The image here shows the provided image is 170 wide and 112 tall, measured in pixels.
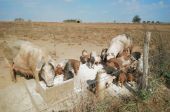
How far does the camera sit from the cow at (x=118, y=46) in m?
9.43

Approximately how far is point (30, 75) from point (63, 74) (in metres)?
1.46

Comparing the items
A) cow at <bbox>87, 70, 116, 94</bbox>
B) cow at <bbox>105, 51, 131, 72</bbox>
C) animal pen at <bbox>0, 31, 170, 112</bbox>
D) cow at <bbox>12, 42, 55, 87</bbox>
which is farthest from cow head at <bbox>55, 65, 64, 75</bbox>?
cow at <bbox>105, 51, 131, 72</bbox>

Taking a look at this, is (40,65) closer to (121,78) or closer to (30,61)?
(30,61)

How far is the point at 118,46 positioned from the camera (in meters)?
10.1

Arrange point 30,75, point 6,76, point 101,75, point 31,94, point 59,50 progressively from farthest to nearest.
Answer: point 59,50
point 6,76
point 30,75
point 31,94
point 101,75

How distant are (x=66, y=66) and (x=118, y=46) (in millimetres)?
3205

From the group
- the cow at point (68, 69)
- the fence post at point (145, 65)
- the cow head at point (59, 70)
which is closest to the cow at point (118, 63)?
the cow at point (68, 69)

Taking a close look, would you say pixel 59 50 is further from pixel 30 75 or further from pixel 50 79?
pixel 50 79

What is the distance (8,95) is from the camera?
300 inches

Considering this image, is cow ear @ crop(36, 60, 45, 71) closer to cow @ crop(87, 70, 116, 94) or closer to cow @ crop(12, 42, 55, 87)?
cow @ crop(12, 42, 55, 87)

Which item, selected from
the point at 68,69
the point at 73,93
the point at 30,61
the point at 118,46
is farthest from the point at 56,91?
the point at 118,46

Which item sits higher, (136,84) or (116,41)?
(116,41)

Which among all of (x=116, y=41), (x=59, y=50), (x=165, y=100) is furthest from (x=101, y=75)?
(x=59, y=50)

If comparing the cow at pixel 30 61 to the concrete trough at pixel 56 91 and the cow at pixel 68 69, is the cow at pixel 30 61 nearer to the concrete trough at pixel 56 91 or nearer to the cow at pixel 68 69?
the cow at pixel 68 69
